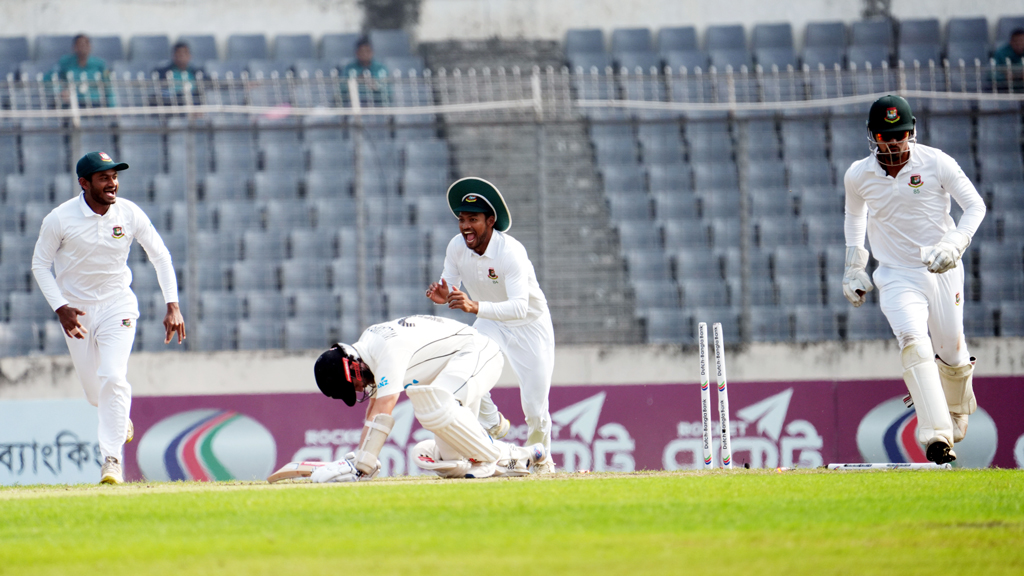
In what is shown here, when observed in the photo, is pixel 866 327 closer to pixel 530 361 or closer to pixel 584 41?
pixel 530 361

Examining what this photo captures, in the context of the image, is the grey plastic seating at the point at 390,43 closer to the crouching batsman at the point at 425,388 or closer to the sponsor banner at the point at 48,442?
the sponsor banner at the point at 48,442

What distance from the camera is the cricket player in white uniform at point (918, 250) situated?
300 inches

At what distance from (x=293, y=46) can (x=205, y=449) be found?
7830mm

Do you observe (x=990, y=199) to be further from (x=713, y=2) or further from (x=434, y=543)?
(x=434, y=543)

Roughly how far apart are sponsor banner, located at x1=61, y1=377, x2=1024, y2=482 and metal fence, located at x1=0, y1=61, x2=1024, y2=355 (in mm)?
917

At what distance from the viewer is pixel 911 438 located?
1071cm

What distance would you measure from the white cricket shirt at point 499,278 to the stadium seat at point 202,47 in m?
10.1

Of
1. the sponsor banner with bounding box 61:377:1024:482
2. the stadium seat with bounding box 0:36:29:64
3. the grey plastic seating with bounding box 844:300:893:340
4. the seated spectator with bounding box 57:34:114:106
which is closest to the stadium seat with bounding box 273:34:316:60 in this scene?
the seated spectator with bounding box 57:34:114:106

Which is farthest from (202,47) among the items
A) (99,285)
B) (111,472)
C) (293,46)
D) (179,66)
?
(111,472)

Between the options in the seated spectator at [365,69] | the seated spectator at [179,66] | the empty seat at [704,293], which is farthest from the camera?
the seated spectator at [179,66]

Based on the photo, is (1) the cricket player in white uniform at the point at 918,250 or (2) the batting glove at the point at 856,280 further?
(2) the batting glove at the point at 856,280

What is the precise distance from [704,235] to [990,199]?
3071 millimetres

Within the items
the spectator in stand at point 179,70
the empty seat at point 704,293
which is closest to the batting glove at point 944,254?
the empty seat at point 704,293

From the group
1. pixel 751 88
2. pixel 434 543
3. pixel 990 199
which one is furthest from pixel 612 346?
pixel 434 543
